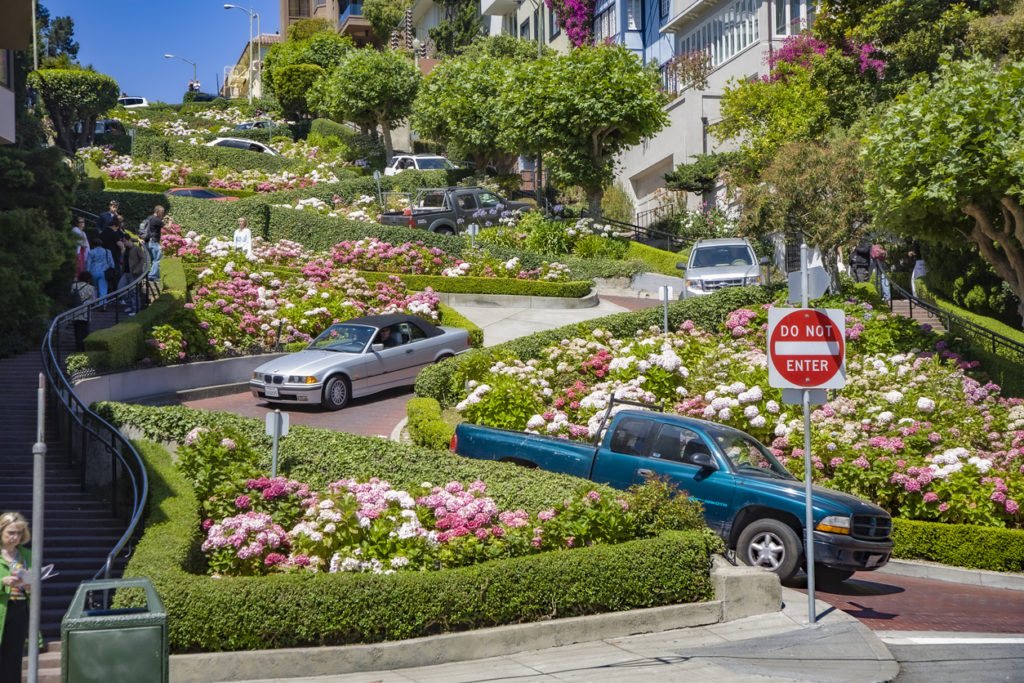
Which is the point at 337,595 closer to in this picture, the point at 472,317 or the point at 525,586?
the point at 525,586

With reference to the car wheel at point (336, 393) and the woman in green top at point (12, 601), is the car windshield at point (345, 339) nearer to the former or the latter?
the car wheel at point (336, 393)

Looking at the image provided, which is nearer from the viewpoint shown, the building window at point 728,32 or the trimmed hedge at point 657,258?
the trimmed hedge at point 657,258

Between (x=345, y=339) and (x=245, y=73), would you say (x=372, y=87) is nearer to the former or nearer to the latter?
(x=345, y=339)

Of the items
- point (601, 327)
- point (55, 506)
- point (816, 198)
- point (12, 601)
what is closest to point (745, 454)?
point (12, 601)

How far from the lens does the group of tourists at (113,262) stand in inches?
890

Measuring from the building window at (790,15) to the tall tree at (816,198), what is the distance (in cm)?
2173

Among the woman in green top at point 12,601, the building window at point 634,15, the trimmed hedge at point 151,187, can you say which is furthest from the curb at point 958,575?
the building window at point 634,15

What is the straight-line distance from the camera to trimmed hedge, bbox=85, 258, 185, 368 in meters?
19.0

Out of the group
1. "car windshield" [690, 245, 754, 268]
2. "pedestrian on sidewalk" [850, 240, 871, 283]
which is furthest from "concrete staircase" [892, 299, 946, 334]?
"car windshield" [690, 245, 754, 268]

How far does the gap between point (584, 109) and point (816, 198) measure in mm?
15133

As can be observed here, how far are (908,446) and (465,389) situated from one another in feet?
23.3

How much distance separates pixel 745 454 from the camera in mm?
12977

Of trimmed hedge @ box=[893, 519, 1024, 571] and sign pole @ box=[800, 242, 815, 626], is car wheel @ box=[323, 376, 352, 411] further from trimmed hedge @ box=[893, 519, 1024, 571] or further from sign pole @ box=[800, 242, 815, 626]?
sign pole @ box=[800, 242, 815, 626]

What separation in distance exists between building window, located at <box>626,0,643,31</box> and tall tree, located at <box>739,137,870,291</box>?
36.3m
